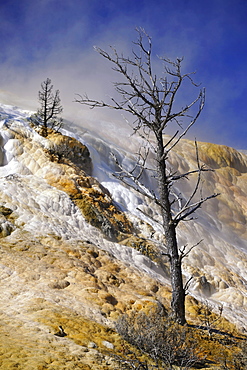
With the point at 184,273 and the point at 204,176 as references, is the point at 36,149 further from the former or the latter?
the point at 204,176

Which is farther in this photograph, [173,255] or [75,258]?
[75,258]

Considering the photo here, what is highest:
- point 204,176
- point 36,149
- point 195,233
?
point 204,176

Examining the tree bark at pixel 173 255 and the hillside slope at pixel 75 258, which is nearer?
the hillside slope at pixel 75 258

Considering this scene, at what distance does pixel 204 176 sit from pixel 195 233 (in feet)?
53.4

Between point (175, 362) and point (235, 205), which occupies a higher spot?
point (235, 205)

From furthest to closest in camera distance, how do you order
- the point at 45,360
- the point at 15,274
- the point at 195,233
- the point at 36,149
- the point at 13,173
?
1. the point at 195,233
2. the point at 36,149
3. the point at 13,173
4. the point at 15,274
5. the point at 45,360

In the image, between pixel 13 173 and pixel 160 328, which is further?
pixel 13 173

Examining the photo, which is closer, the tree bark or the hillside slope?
the hillside slope

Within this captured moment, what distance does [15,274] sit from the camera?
7.29 meters

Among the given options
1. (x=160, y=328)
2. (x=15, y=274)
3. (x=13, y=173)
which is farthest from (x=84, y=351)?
(x=13, y=173)

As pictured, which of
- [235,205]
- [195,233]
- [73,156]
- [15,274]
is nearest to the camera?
[15,274]

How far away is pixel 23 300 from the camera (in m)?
6.05

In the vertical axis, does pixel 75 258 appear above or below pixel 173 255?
below

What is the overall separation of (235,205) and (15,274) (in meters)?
31.5
